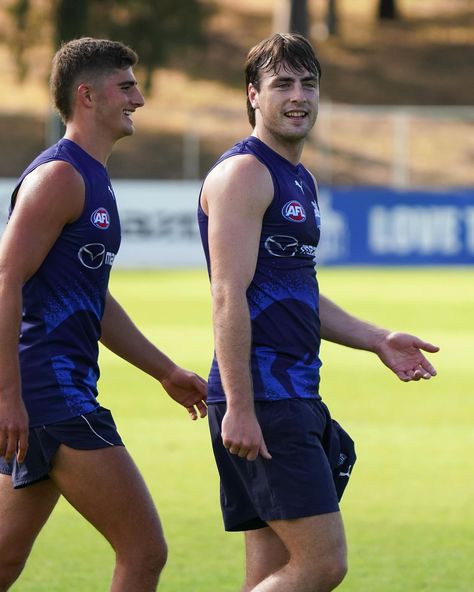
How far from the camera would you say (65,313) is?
5371 mm

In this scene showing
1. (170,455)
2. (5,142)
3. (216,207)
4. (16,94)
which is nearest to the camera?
(216,207)

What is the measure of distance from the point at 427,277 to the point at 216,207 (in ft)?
74.4

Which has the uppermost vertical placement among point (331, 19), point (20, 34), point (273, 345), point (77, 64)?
point (77, 64)

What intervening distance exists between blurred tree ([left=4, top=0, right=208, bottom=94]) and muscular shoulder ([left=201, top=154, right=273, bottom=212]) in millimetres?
37385

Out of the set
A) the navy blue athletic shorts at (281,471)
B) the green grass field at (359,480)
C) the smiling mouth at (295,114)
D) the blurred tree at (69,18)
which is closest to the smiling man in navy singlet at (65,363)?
the navy blue athletic shorts at (281,471)

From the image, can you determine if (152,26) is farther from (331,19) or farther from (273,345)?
(273,345)

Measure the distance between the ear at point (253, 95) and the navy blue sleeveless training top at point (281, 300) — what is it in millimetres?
188

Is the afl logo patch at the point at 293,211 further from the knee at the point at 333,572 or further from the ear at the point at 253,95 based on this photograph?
the knee at the point at 333,572

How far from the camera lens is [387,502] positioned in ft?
29.0

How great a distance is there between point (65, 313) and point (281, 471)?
3.26ft

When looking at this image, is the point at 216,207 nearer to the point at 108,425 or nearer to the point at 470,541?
the point at 108,425

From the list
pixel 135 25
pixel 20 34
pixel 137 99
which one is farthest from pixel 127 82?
pixel 20 34

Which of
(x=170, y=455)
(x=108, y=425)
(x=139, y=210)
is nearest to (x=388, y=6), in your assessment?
(x=139, y=210)

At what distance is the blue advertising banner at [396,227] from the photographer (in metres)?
28.6
